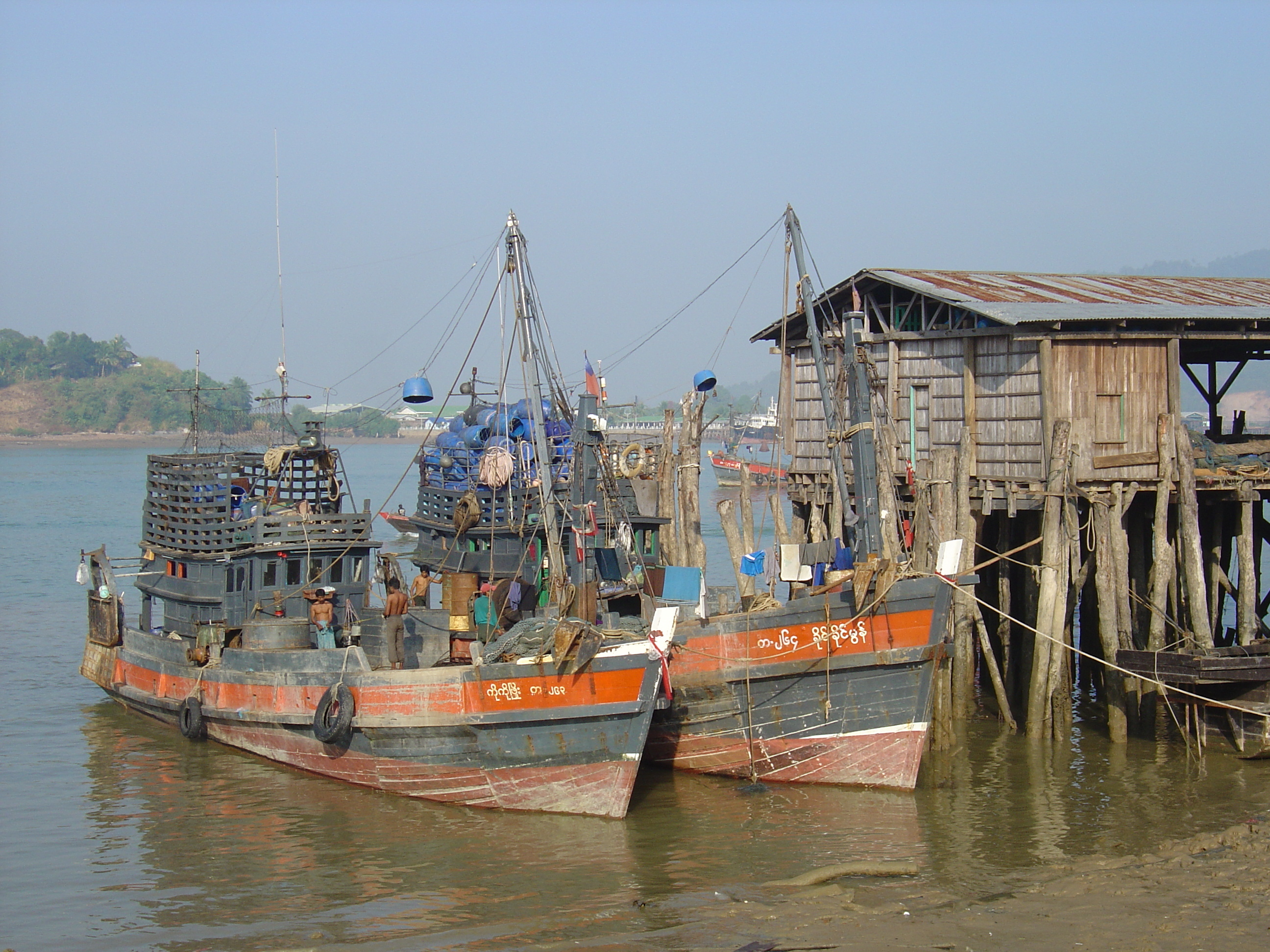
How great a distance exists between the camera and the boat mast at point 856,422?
702 inches

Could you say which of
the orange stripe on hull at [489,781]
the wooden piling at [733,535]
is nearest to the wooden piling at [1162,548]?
the wooden piling at [733,535]

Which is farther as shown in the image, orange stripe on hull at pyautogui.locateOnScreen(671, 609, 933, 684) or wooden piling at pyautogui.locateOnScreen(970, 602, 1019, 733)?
wooden piling at pyautogui.locateOnScreen(970, 602, 1019, 733)

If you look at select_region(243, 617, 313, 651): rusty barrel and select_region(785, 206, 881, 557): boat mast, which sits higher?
select_region(785, 206, 881, 557): boat mast

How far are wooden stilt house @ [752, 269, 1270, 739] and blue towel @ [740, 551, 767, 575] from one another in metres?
2.05

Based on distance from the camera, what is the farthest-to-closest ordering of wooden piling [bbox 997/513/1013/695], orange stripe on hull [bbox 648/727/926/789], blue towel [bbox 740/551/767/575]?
wooden piling [bbox 997/513/1013/695]
blue towel [bbox 740/551/767/575]
orange stripe on hull [bbox 648/727/926/789]

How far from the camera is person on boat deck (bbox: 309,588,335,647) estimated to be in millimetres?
19078

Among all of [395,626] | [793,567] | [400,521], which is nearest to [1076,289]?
[793,567]

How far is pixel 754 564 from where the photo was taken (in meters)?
19.6

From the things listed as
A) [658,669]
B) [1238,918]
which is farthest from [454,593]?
[1238,918]

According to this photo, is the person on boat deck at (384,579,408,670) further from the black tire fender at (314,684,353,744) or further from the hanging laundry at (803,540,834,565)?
the hanging laundry at (803,540,834,565)

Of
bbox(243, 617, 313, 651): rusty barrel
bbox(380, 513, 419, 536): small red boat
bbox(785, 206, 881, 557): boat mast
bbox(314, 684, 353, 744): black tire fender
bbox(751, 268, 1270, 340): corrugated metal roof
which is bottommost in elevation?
bbox(314, 684, 353, 744): black tire fender

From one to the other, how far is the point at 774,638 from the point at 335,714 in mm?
6434

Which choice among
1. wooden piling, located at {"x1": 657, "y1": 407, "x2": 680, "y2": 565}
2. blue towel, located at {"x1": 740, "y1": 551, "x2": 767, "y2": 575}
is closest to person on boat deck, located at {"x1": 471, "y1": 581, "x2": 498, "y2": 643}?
blue towel, located at {"x1": 740, "y1": 551, "x2": 767, "y2": 575}

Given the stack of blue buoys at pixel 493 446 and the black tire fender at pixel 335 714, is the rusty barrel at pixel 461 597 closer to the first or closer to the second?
the black tire fender at pixel 335 714
